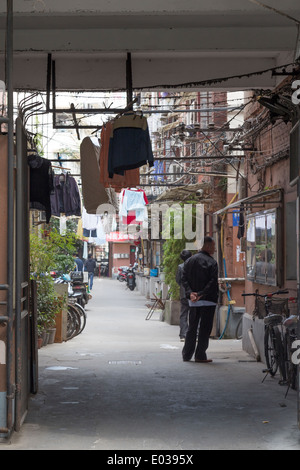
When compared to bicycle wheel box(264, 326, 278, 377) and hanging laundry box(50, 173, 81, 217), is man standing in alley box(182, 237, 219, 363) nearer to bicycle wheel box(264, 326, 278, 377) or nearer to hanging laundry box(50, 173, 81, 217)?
bicycle wheel box(264, 326, 278, 377)

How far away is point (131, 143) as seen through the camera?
9000mm

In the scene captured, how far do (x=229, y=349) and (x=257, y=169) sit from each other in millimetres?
4197

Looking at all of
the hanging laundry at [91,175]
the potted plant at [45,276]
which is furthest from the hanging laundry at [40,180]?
the potted plant at [45,276]

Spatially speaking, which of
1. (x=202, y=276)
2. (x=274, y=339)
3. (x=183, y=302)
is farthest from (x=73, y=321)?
(x=274, y=339)

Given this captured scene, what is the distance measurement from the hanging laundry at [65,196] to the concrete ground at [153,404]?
3.13 meters

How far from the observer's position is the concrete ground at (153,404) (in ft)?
22.4

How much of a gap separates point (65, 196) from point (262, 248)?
4.84 m

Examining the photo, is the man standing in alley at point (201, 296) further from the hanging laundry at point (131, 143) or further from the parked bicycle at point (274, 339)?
the hanging laundry at point (131, 143)

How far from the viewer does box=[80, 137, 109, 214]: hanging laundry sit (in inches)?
468

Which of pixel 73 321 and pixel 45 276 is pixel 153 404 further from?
pixel 73 321

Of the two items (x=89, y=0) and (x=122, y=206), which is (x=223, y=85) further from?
(x=122, y=206)

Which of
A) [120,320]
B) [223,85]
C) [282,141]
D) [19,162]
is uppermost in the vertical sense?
[223,85]

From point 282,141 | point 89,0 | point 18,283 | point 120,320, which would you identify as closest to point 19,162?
point 18,283

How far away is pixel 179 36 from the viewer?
9.69 m
